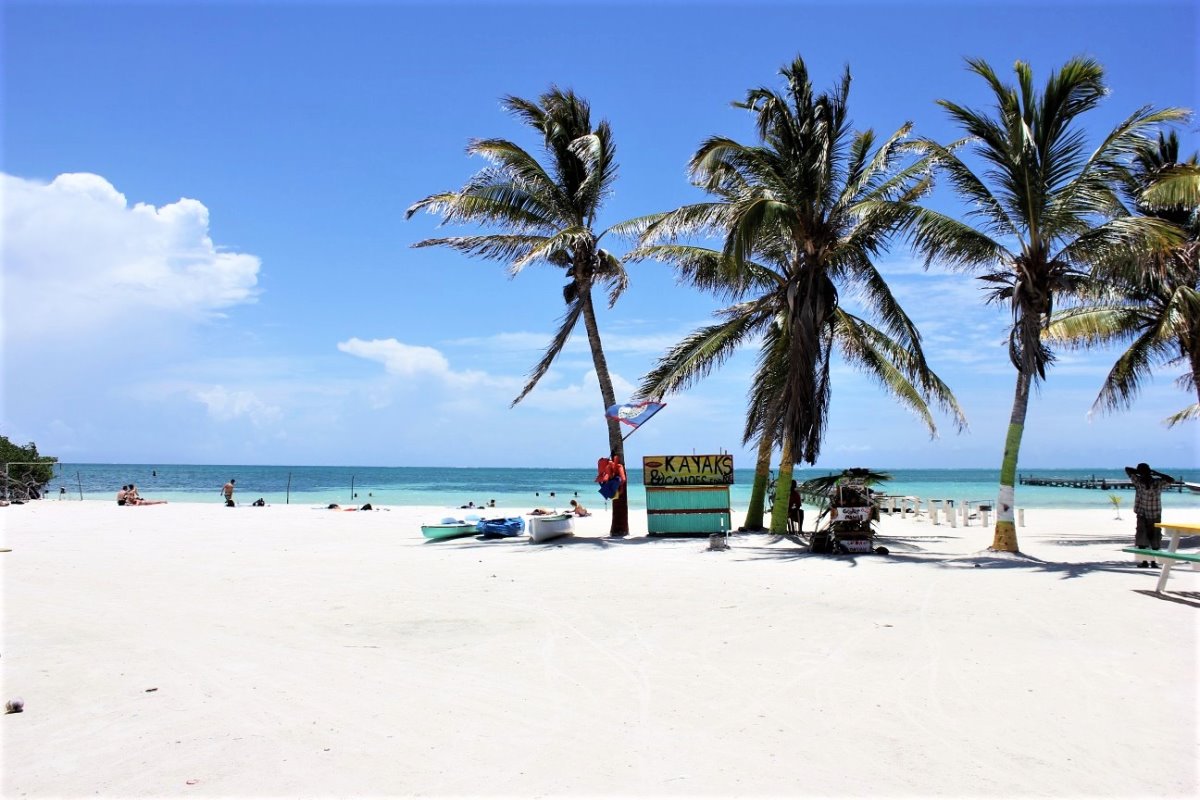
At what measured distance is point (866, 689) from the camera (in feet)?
18.0

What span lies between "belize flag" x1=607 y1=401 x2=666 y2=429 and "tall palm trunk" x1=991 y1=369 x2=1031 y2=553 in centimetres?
674

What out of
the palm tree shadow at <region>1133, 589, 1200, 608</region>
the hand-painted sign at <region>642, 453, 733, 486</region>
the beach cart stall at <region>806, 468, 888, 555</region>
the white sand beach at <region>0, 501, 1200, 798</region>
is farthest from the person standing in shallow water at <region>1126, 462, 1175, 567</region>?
the hand-painted sign at <region>642, 453, 733, 486</region>

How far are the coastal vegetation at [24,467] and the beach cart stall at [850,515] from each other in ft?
96.9

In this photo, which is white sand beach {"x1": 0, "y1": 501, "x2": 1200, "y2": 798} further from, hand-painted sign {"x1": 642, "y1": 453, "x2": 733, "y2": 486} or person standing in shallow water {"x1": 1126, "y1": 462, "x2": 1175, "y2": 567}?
hand-painted sign {"x1": 642, "y1": 453, "x2": 733, "y2": 486}

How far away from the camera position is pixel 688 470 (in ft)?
54.1

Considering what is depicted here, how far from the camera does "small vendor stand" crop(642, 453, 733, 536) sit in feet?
53.5

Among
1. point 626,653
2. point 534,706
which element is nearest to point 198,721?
point 534,706

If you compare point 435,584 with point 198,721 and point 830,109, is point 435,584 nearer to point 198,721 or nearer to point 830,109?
point 198,721

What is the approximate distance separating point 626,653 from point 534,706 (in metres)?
1.46

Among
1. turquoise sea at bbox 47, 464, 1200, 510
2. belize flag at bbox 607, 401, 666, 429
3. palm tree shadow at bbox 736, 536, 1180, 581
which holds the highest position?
belize flag at bbox 607, 401, 666, 429

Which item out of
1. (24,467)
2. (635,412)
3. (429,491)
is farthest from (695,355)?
(429,491)

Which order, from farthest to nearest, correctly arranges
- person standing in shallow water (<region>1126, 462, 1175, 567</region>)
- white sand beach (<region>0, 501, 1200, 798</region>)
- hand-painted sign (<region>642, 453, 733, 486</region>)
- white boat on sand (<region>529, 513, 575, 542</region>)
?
hand-painted sign (<region>642, 453, 733, 486</region>), white boat on sand (<region>529, 513, 575, 542</region>), person standing in shallow water (<region>1126, 462, 1175, 567</region>), white sand beach (<region>0, 501, 1200, 798</region>)

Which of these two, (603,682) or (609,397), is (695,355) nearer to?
(609,397)

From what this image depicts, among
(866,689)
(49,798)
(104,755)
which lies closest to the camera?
(49,798)
